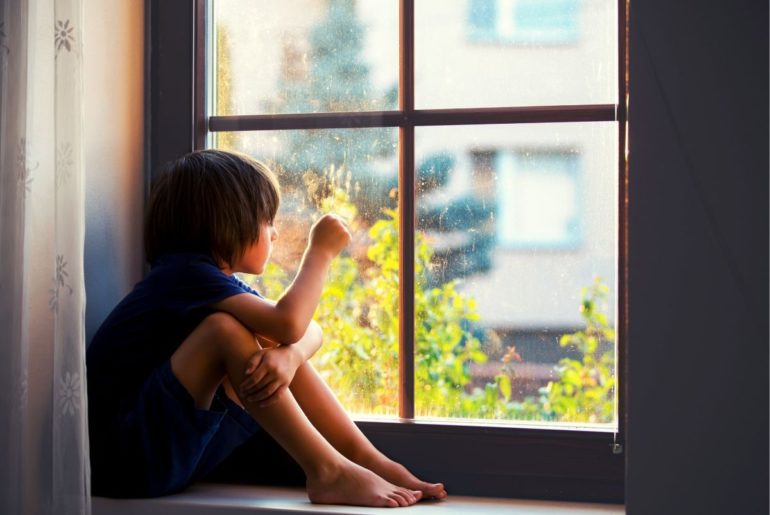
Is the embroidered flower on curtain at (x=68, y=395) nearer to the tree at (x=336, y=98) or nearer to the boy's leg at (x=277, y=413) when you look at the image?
the boy's leg at (x=277, y=413)

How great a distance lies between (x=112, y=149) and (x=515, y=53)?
0.75 m

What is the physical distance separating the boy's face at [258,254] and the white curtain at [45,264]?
353 mm

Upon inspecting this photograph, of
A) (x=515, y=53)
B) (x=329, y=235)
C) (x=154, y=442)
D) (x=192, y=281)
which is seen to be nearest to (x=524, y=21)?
(x=515, y=53)

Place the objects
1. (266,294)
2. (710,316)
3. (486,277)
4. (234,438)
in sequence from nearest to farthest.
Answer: (710,316) < (234,438) < (486,277) < (266,294)

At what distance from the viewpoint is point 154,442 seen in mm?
1354

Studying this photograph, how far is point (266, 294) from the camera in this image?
169 centimetres

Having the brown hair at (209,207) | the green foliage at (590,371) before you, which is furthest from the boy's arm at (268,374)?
the green foliage at (590,371)

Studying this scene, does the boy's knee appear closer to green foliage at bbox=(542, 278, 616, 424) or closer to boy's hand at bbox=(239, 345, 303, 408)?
boy's hand at bbox=(239, 345, 303, 408)

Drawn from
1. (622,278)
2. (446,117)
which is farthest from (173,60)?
(622,278)

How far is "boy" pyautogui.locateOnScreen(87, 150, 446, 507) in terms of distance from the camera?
1349 mm

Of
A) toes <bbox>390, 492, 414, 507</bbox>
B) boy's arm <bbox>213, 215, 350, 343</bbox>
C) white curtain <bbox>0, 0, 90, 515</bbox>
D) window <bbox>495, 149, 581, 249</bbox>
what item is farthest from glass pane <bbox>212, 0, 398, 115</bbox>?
toes <bbox>390, 492, 414, 507</bbox>

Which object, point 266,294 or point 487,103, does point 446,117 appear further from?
point 266,294

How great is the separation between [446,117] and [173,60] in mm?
545

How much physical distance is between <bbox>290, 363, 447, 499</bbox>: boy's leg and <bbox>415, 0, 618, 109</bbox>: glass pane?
1.79 ft
